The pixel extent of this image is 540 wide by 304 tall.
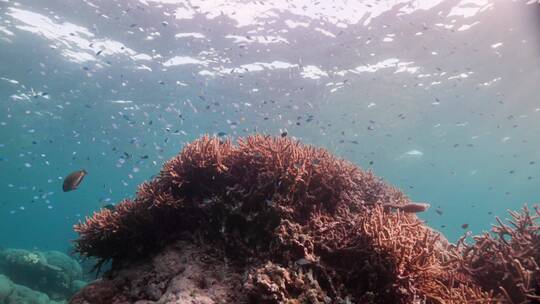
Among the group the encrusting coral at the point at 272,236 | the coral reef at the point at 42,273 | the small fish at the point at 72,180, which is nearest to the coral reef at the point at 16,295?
the coral reef at the point at 42,273

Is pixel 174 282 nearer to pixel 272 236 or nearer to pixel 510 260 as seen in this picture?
pixel 272 236

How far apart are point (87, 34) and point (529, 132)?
44.6 m

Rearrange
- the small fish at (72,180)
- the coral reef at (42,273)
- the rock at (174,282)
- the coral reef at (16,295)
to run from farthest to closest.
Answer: the coral reef at (42,273) → the coral reef at (16,295) → the small fish at (72,180) → the rock at (174,282)

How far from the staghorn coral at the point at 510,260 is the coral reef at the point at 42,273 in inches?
832

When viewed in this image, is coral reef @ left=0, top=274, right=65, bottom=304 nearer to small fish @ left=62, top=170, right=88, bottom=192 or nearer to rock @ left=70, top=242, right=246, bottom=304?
small fish @ left=62, top=170, right=88, bottom=192

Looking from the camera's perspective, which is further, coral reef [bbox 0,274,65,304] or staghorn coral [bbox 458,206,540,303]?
coral reef [bbox 0,274,65,304]

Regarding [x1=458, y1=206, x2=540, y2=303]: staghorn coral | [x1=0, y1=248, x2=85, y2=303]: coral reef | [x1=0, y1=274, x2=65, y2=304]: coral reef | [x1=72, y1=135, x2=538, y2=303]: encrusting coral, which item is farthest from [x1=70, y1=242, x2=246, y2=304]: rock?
[x1=0, y1=248, x2=85, y2=303]: coral reef

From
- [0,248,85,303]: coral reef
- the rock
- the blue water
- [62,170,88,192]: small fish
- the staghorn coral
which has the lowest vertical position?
the rock

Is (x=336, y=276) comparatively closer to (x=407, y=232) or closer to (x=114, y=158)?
(x=407, y=232)

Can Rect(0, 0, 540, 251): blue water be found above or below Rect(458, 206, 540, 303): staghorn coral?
above

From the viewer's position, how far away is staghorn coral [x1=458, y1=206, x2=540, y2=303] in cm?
441

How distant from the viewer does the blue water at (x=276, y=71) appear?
1919 centimetres

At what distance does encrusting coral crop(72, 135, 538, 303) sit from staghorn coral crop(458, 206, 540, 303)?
0.43 feet

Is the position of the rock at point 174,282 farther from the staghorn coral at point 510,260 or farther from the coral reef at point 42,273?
the coral reef at point 42,273
